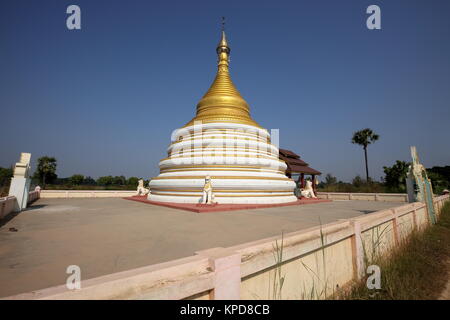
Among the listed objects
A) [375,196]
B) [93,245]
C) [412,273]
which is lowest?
[412,273]

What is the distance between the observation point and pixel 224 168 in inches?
510

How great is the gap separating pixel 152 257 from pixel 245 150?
37.0 feet

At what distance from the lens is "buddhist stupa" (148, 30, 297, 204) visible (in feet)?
40.2

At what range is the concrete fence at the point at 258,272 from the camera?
152 centimetres

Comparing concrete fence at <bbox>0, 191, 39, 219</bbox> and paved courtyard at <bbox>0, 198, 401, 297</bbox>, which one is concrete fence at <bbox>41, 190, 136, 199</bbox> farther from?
paved courtyard at <bbox>0, 198, 401, 297</bbox>

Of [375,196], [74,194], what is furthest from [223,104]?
[74,194]

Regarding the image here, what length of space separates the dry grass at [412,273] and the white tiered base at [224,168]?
7.21 m

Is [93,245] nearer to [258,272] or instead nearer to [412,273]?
[258,272]

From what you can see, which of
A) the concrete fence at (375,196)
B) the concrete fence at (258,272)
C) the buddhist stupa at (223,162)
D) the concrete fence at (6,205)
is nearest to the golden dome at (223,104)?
the buddhist stupa at (223,162)

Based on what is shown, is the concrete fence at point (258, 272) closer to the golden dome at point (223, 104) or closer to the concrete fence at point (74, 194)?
the golden dome at point (223, 104)

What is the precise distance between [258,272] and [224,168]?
10.6 m
